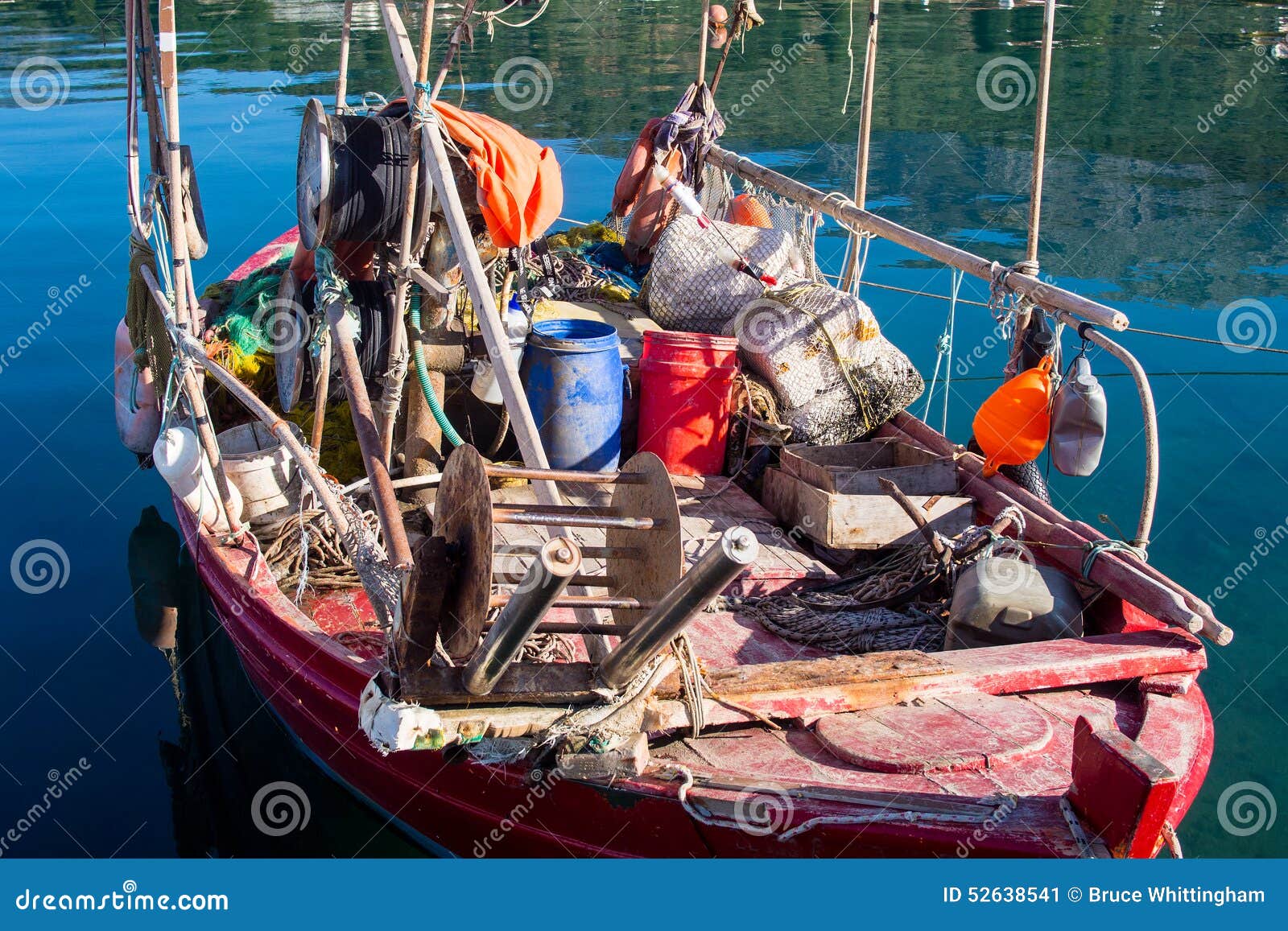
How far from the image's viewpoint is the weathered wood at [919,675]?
394 centimetres

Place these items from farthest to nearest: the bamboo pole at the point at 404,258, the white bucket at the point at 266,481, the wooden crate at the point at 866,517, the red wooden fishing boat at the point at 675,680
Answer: the white bucket at the point at 266,481, the wooden crate at the point at 866,517, the bamboo pole at the point at 404,258, the red wooden fishing boat at the point at 675,680

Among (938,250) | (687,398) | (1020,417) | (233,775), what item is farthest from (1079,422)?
(233,775)

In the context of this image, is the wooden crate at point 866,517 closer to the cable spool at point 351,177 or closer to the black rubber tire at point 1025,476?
the black rubber tire at point 1025,476

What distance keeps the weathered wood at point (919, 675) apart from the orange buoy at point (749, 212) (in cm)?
492

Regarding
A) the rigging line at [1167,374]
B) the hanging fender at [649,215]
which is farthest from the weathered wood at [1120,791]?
the rigging line at [1167,374]

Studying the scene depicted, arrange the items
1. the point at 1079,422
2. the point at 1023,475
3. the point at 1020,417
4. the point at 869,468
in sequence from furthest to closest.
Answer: the point at 869,468 < the point at 1023,475 < the point at 1020,417 < the point at 1079,422

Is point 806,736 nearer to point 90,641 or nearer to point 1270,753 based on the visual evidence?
point 1270,753

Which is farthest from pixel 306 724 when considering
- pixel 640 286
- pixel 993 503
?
pixel 640 286

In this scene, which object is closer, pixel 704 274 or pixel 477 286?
pixel 477 286

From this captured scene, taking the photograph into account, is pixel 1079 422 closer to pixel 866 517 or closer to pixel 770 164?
pixel 866 517

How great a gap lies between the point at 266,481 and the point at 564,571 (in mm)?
3417

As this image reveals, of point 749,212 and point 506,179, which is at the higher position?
point 506,179

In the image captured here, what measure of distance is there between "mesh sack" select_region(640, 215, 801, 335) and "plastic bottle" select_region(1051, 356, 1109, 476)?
231cm

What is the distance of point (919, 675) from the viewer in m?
4.12
